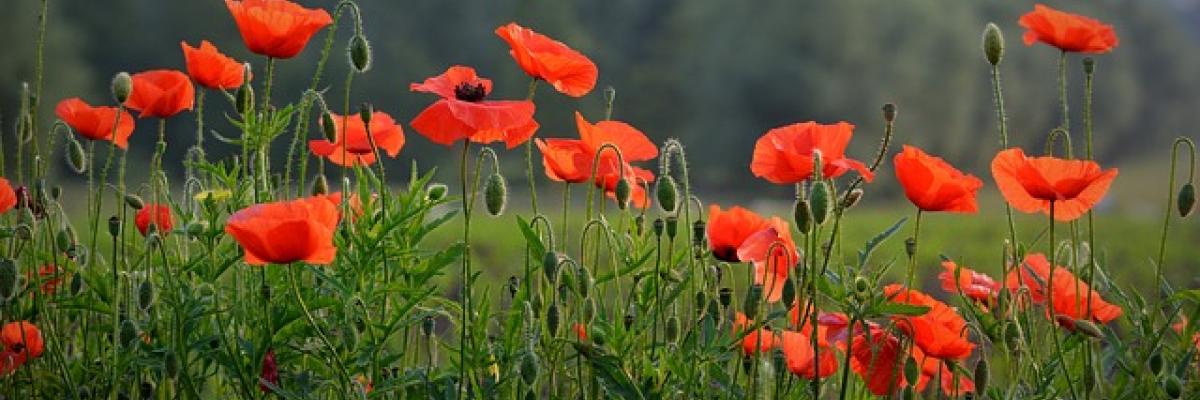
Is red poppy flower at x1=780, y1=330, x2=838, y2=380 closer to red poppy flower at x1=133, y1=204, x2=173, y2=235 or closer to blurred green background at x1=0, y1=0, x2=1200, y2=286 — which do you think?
red poppy flower at x1=133, y1=204, x2=173, y2=235

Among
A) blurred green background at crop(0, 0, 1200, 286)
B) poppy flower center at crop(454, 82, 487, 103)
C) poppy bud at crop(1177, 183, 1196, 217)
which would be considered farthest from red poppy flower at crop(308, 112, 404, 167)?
blurred green background at crop(0, 0, 1200, 286)

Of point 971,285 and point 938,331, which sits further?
point 971,285

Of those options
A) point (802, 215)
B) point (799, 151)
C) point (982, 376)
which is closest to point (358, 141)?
point (799, 151)

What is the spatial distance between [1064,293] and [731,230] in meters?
0.44

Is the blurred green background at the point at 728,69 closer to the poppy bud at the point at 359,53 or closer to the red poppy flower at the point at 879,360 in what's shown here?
the poppy bud at the point at 359,53

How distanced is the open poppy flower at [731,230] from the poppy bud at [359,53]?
458 millimetres

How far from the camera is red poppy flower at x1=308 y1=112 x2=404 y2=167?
2035 millimetres

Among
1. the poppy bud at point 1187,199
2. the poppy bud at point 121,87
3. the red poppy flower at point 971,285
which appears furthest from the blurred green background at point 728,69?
the poppy bud at point 1187,199

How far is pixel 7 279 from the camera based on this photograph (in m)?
1.83

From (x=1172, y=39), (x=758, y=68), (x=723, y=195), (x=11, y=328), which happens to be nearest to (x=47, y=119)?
(x=758, y=68)

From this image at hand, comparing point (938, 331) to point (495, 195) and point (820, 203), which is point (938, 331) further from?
point (495, 195)

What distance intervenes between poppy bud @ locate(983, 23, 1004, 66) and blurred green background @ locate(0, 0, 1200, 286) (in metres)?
30.1

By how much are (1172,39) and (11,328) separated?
48438 millimetres

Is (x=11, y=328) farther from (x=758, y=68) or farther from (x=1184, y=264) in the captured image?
(x=758, y=68)
